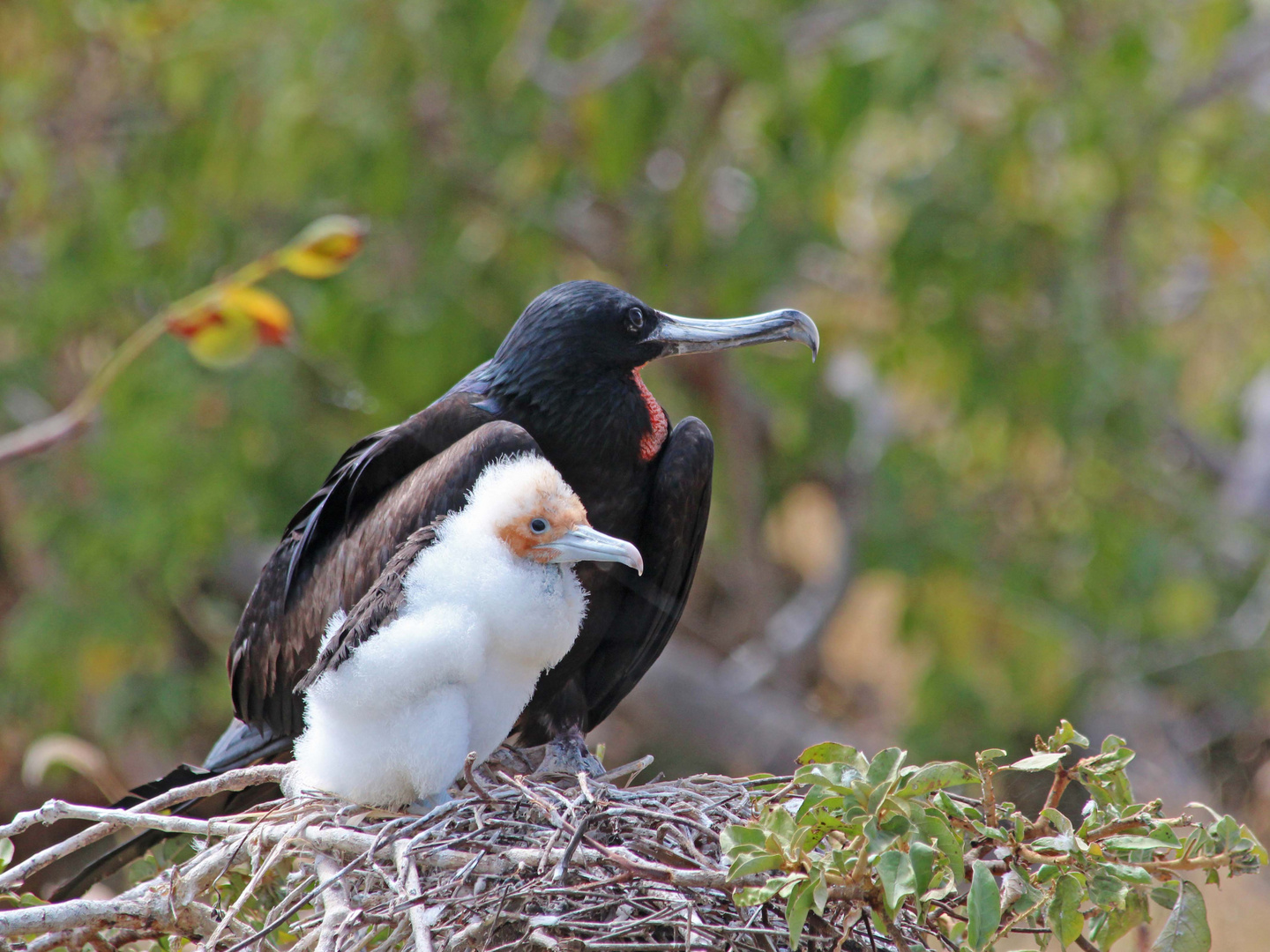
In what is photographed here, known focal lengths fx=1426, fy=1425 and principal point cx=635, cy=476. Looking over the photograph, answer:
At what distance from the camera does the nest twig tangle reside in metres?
1.69

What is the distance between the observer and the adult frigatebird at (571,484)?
2.46 meters

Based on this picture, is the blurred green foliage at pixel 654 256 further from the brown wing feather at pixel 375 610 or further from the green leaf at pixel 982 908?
the green leaf at pixel 982 908

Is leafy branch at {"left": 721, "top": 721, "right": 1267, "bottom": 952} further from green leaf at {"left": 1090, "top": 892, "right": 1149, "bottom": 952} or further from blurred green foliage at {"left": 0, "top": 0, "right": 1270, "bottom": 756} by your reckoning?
blurred green foliage at {"left": 0, "top": 0, "right": 1270, "bottom": 756}

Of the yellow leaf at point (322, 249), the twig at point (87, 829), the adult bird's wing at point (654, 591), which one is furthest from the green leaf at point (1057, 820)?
the yellow leaf at point (322, 249)

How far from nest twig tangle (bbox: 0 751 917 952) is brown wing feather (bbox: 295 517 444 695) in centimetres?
21

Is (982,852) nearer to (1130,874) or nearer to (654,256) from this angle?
(1130,874)

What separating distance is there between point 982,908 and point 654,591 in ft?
3.81

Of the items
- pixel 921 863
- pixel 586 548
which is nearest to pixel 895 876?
pixel 921 863

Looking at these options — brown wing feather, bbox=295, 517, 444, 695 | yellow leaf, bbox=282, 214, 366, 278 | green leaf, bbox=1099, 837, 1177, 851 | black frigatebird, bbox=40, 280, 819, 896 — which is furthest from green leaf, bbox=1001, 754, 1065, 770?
yellow leaf, bbox=282, 214, 366, 278

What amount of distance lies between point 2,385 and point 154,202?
0.83 meters

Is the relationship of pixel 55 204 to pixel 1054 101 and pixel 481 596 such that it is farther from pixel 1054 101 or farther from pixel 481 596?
pixel 481 596

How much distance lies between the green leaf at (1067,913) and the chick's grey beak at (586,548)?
719 mm

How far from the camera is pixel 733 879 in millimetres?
1609

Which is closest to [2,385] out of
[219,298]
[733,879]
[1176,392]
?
[219,298]
